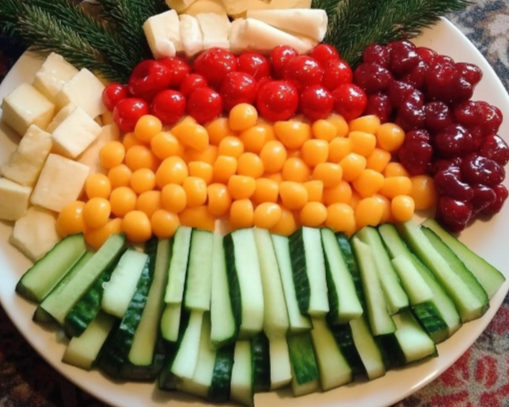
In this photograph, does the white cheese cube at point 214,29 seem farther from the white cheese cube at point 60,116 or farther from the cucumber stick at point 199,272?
the cucumber stick at point 199,272

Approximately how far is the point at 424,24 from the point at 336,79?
0.42 m

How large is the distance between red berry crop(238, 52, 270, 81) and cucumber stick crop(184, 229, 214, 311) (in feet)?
1.68

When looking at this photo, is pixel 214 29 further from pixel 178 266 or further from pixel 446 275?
pixel 446 275

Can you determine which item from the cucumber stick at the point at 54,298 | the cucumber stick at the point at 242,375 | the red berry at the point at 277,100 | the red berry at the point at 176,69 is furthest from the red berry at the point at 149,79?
the cucumber stick at the point at 242,375

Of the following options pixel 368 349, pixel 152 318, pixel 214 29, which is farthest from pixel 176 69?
pixel 368 349

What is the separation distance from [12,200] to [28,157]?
0.12 m

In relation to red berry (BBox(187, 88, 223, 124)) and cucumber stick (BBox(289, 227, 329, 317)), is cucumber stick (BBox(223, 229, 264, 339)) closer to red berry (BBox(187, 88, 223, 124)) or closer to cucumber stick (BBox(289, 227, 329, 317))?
cucumber stick (BBox(289, 227, 329, 317))

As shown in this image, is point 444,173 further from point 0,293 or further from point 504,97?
point 0,293

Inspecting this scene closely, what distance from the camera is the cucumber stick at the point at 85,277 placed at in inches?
54.9

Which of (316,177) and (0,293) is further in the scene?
(316,177)

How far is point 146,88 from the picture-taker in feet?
5.48

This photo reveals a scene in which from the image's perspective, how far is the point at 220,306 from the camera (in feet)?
4.62

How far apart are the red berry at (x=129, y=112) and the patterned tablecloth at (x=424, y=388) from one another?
0.60m

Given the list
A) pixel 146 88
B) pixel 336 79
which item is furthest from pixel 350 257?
pixel 146 88
